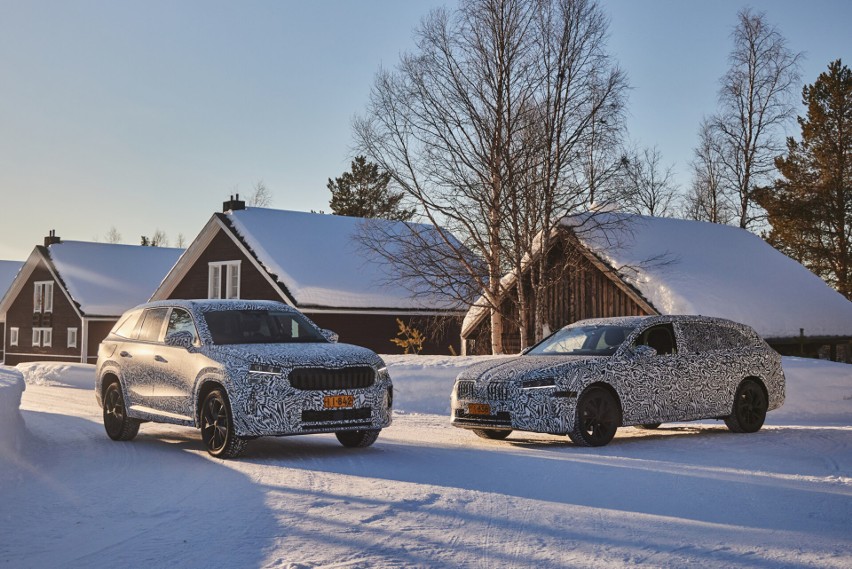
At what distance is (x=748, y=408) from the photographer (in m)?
15.2

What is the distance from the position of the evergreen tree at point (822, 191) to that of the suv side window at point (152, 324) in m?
38.4

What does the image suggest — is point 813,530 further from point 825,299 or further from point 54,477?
point 825,299

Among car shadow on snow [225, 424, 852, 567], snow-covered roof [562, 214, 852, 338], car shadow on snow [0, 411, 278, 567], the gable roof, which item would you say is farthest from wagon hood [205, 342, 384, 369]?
the gable roof

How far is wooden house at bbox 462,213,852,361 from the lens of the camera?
1057 inches

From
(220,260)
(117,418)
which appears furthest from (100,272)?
(117,418)

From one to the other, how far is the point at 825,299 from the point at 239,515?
27004mm

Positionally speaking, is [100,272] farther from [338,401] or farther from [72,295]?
[338,401]

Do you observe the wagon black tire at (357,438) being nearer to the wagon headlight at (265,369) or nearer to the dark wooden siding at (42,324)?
the wagon headlight at (265,369)

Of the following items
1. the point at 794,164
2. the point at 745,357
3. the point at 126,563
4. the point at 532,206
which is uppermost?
the point at 794,164

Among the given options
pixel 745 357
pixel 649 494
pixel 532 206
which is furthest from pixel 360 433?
pixel 532 206

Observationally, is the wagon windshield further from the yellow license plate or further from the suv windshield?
the yellow license plate

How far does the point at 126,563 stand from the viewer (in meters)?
6.77

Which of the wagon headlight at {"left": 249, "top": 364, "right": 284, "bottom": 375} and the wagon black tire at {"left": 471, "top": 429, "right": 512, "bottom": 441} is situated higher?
the wagon headlight at {"left": 249, "top": 364, "right": 284, "bottom": 375}

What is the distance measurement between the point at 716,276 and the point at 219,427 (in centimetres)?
2012
